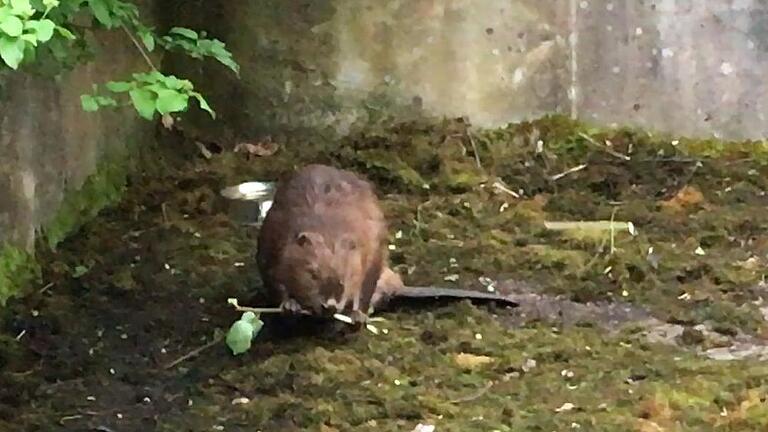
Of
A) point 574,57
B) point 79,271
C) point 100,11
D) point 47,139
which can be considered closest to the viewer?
point 100,11

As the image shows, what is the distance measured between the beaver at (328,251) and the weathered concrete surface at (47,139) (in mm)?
847

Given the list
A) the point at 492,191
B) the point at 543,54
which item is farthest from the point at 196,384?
the point at 543,54

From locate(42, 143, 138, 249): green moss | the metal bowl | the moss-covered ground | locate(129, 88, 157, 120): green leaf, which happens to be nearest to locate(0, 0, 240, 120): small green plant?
locate(129, 88, 157, 120): green leaf

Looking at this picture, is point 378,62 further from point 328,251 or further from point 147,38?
point 147,38

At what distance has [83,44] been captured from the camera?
10.5ft

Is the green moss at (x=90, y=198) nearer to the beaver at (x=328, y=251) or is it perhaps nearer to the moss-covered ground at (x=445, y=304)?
the moss-covered ground at (x=445, y=304)

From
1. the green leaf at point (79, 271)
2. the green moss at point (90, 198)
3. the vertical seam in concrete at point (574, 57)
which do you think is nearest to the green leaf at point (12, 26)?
the green leaf at point (79, 271)

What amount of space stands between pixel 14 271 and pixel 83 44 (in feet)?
3.83

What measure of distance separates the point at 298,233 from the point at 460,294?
1.78 feet

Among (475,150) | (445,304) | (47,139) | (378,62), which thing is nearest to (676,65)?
(475,150)

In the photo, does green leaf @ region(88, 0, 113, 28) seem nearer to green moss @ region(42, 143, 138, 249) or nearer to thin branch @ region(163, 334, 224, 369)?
thin branch @ region(163, 334, 224, 369)

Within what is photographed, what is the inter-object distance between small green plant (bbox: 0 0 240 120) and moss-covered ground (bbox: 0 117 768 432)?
32.4 inches

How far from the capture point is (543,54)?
5.79 m

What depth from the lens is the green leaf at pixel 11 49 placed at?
7.48ft
